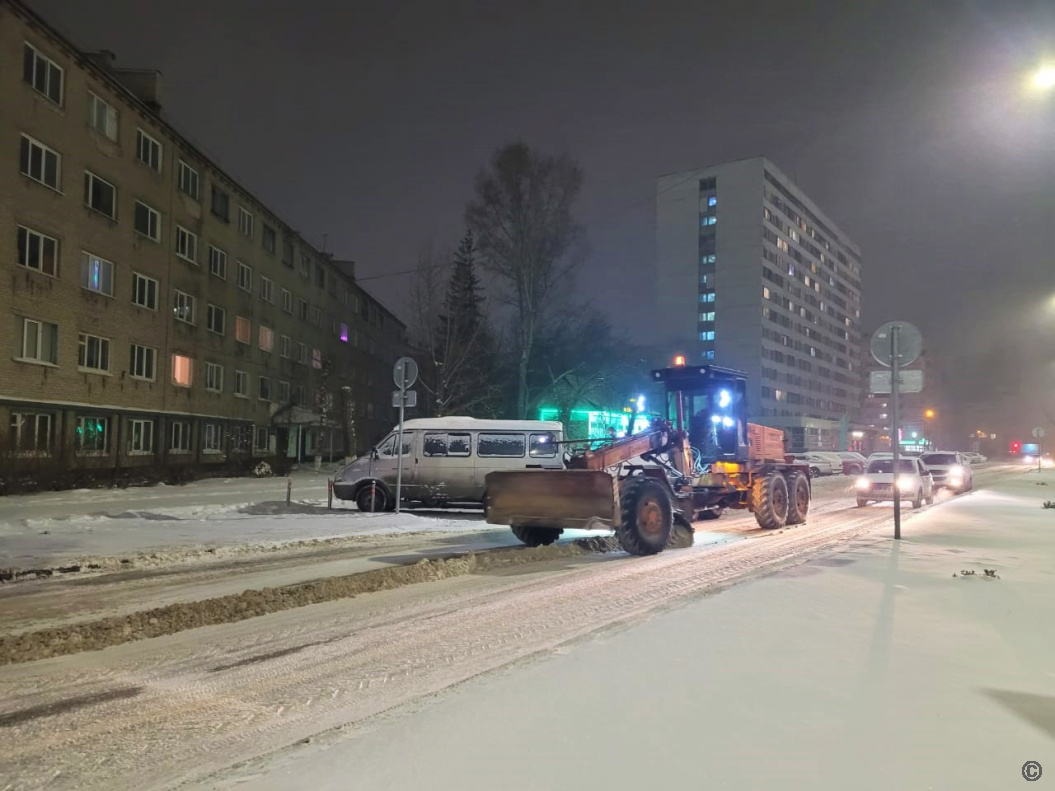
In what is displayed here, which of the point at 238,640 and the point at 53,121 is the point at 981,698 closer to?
the point at 238,640

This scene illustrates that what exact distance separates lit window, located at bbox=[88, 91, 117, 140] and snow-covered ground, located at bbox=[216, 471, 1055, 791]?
2512cm

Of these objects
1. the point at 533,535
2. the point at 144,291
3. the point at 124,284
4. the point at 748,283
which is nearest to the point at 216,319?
the point at 144,291

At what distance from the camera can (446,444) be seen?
18016mm

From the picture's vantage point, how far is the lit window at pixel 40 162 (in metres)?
21.1

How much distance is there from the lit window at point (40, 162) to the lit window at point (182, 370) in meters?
7.96

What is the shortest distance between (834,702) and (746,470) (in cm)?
1131

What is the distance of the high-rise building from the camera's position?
3706 inches

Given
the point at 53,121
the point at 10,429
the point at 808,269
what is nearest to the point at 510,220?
the point at 53,121

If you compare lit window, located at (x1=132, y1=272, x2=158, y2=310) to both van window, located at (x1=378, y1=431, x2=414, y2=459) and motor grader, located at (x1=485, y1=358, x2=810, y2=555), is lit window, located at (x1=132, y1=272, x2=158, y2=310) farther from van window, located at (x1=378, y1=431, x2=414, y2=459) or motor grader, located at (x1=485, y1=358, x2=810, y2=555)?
motor grader, located at (x1=485, y1=358, x2=810, y2=555)

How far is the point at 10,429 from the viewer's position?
2031cm

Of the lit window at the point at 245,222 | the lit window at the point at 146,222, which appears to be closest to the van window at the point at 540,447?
the lit window at the point at 146,222

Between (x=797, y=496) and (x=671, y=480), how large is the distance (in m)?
5.73

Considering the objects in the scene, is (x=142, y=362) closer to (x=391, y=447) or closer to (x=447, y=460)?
(x=391, y=447)

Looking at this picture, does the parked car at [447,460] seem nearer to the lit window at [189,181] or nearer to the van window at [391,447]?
the van window at [391,447]
